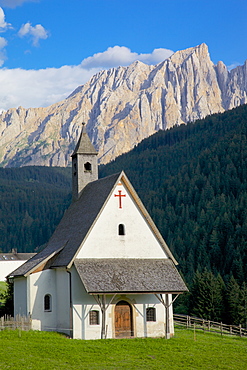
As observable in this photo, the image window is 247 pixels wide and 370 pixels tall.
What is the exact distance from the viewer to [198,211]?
171875mm

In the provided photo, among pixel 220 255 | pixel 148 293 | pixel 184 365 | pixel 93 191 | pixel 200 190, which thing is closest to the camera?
pixel 184 365

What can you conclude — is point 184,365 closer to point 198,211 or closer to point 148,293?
point 148,293

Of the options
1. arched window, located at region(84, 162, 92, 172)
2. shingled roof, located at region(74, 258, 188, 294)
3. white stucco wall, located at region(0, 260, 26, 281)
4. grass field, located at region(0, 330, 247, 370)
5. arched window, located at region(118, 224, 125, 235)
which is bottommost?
grass field, located at region(0, 330, 247, 370)

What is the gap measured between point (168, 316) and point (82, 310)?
6.27 m

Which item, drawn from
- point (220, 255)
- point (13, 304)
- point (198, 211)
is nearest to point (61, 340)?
point (13, 304)

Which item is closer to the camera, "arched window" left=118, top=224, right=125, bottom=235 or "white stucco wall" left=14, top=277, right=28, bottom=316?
"arched window" left=118, top=224, right=125, bottom=235

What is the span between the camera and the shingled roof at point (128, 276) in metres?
39.8

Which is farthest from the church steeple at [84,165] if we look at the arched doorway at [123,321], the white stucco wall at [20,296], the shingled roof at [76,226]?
the arched doorway at [123,321]

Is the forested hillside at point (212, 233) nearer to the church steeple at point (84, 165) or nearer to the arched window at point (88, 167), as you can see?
the church steeple at point (84, 165)

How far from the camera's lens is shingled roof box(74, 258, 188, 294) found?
39.8 meters

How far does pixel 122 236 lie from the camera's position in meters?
43.9

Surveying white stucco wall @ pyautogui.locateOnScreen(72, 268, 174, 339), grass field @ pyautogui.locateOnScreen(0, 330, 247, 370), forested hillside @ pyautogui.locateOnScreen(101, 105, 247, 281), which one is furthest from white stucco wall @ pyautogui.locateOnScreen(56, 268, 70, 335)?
forested hillside @ pyautogui.locateOnScreen(101, 105, 247, 281)

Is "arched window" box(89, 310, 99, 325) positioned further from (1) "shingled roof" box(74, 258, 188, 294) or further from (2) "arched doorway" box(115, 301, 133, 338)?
(1) "shingled roof" box(74, 258, 188, 294)

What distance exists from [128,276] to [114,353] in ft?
27.5
